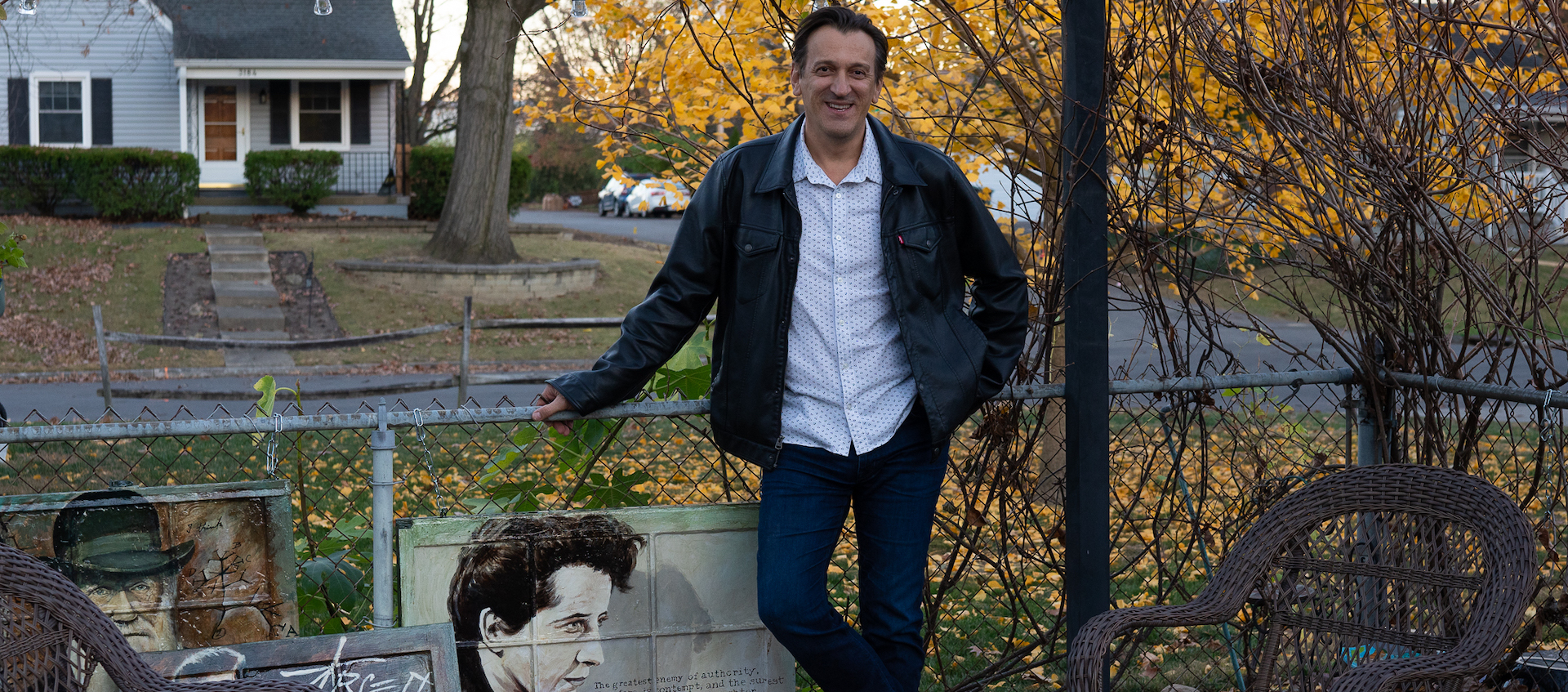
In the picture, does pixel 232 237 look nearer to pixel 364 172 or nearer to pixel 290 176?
pixel 290 176

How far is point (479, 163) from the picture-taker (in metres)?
18.2

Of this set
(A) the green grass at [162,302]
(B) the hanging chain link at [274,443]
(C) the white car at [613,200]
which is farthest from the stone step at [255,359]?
Result: (C) the white car at [613,200]

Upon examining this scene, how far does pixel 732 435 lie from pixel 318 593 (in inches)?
54.6

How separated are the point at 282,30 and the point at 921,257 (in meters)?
25.1

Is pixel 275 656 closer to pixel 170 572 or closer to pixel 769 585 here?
pixel 170 572

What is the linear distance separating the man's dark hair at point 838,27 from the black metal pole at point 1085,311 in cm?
53

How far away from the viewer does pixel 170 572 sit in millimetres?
2766

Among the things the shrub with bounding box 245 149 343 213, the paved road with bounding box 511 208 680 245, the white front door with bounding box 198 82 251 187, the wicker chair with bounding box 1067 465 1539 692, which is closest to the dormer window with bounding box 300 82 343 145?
the white front door with bounding box 198 82 251 187

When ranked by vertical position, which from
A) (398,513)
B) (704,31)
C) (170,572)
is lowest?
(398,513)

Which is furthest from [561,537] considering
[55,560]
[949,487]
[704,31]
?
[949,487]

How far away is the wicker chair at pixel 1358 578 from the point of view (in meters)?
2.65

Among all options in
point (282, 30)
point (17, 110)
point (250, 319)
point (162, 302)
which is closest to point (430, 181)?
point (282, 30)

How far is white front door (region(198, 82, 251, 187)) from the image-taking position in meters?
24.2

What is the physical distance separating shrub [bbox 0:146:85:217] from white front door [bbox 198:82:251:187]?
3469 millimetres
